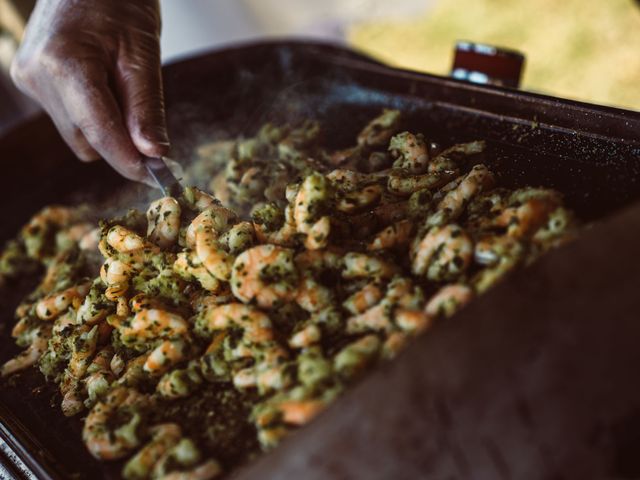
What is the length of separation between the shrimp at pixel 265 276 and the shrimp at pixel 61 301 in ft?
3.38

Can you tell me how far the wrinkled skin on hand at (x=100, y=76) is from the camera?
2.73 m

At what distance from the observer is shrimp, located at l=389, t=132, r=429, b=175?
93.2 inches

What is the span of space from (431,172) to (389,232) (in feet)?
1.40

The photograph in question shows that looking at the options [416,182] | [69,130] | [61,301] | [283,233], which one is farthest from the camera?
[69,130]

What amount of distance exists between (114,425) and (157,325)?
0.36 meters

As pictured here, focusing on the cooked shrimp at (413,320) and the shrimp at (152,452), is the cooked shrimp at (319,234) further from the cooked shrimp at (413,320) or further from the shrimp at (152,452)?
the shrimp at (152,452)

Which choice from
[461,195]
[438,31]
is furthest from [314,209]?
[438,31]

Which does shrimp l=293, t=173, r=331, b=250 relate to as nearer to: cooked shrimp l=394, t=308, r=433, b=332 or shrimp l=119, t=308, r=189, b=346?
cooked shrimp l=394, t=308, r=433, b=332

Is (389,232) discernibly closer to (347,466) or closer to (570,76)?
(347,466)

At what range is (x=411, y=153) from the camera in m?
2.38

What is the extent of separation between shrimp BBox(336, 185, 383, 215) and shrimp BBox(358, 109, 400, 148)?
24.7 inches

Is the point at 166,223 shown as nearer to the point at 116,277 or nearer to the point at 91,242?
the point at 116,277

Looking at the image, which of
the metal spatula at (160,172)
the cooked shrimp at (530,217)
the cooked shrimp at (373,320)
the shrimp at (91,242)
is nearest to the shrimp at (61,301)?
the shrimp at (91,242)

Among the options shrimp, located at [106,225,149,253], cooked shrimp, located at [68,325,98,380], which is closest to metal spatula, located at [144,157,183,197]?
shrimp, located at [106,225,149,253]
